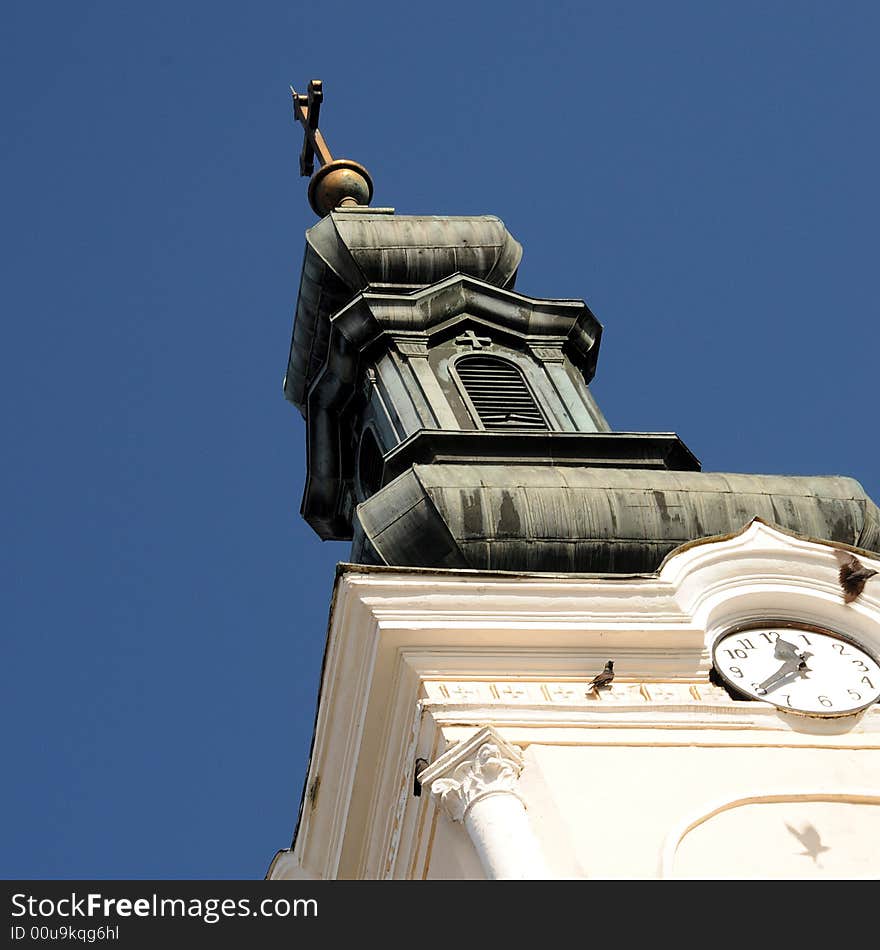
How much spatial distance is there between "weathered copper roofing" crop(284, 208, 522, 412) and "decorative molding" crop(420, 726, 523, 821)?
29.1 ft

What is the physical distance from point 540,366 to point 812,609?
18.6 feet

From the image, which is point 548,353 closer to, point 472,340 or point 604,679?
point 472,340

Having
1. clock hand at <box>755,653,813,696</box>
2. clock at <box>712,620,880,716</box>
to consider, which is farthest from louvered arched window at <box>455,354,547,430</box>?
clock hand at <box>755,653,813,696</box>

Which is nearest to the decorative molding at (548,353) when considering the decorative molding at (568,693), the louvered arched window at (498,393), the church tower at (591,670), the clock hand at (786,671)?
the louvered arched window at (498,393)

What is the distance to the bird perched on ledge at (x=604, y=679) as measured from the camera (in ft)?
57.3

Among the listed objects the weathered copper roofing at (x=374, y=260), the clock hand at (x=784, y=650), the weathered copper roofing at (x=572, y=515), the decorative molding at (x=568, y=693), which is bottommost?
the decorative molding at (x=568, y=693)

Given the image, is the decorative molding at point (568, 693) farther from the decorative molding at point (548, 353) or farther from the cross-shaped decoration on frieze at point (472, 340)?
the decorative molding at point (548, 353)

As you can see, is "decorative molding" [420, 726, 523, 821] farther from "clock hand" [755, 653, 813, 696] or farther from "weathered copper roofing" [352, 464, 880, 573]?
"weathered copper roofing" [352, 464, 880, 573]

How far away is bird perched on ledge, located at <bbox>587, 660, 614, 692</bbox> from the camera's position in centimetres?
1745

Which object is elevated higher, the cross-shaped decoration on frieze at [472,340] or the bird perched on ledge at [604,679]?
the cross-shaped decoration on frieze at [472,340]

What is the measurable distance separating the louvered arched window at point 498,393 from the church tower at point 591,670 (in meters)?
0.22

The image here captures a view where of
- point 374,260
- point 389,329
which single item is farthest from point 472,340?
point 374,260
